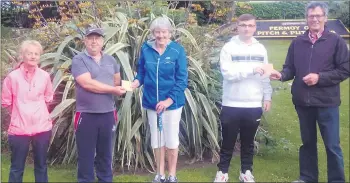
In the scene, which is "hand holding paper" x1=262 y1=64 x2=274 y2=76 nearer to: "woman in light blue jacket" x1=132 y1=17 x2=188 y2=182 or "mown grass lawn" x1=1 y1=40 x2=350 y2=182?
"woman in light blue jacket" x1=132 y1=17 x2=188 y2=182

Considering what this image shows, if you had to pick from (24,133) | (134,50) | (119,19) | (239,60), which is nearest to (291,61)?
(239,60)

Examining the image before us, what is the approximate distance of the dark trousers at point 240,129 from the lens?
13.9 ft

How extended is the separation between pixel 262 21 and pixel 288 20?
1.52 ft

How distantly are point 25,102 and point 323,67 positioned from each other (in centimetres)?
276

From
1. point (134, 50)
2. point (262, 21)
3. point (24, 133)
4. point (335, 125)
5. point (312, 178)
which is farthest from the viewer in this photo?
point (262, 21)

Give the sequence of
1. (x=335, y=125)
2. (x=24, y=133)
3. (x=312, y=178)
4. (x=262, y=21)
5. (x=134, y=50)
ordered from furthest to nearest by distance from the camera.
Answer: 1. (x=262, y=21)
2. (x=134, y=50)
3. (x=312, y=178)
4. (x=335, y=125)
5. (x=24, y=133)

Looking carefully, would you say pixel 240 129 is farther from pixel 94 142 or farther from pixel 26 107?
pixel 26 107

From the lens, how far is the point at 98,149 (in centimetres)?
412

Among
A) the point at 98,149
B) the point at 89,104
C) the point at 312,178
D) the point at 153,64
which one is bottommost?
the point at 312,178

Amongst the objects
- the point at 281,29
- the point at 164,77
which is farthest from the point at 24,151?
the point at 281,29

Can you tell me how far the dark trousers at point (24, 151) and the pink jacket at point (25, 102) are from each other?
58 mm

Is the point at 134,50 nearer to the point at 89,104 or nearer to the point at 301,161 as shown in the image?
the point at 89,104

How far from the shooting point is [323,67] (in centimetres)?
404

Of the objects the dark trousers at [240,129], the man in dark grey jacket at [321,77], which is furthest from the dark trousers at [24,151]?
the man in dark grey jacket at [321,77]
